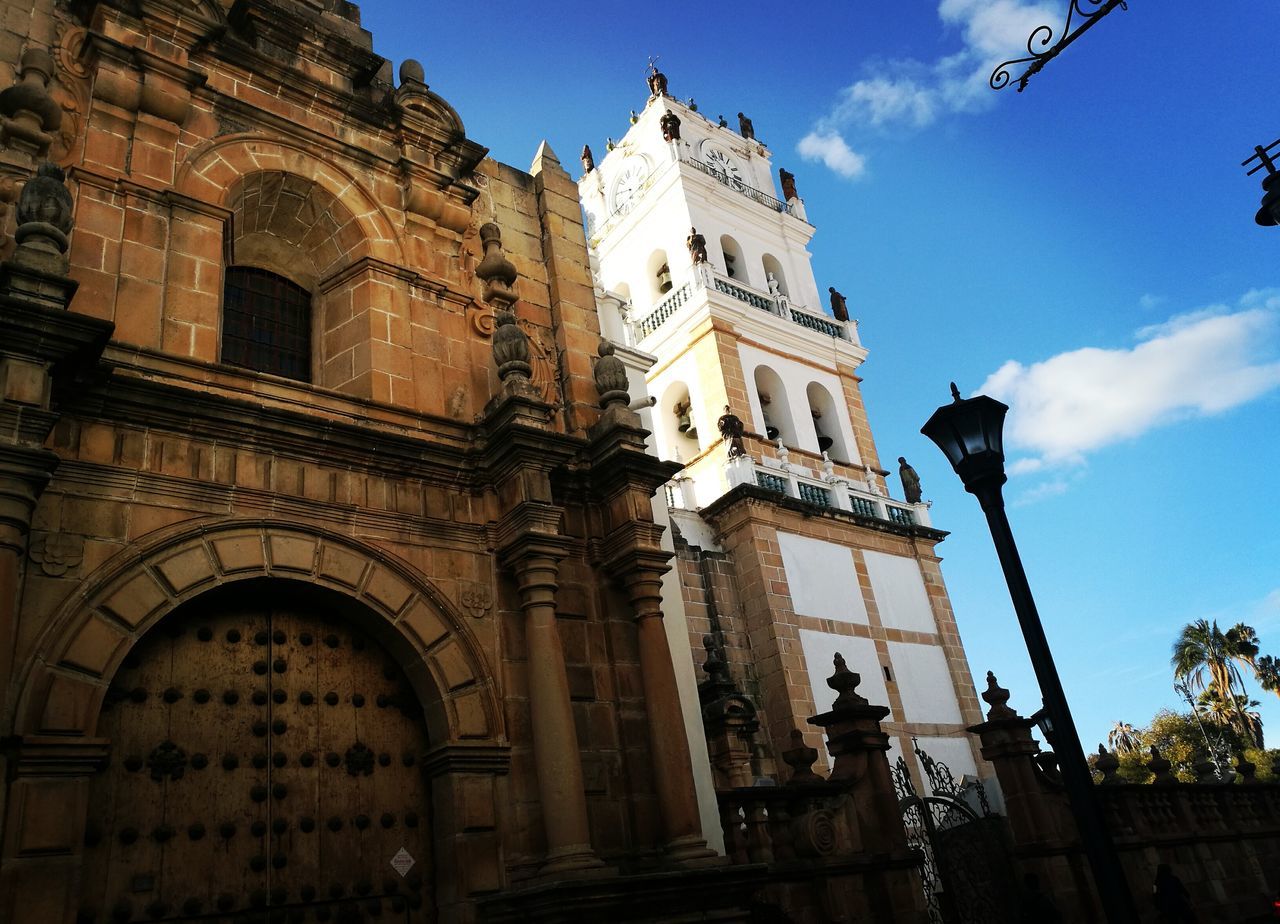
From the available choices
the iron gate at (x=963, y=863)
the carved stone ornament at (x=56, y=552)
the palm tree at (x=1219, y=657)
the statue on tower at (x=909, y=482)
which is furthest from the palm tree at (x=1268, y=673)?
the carved stone ornament at (x=56, y=552)

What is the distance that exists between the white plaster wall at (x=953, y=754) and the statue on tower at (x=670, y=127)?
15.9 metres

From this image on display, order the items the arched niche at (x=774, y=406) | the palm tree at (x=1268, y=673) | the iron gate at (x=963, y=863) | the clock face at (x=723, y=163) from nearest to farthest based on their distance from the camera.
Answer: the iron gate at (x=963, y=863) → the arched niche at (x=774, y=406) → the clock face at (x=723, y=163) → the palm tree at (x=1268, y=673)

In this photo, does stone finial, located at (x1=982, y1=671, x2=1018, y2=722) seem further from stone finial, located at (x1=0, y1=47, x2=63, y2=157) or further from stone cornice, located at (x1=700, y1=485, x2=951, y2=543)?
stone finial, located at (x1=0, y1=47, x2=63, y2=157)

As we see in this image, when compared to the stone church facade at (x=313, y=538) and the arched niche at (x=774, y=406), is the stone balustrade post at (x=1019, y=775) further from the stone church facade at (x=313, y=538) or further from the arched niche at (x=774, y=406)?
the arched niche at (x=774, y=406)

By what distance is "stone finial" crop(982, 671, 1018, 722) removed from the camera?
1147 cm

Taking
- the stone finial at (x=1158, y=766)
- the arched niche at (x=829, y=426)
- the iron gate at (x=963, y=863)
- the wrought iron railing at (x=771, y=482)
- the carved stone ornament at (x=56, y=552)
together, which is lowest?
the iron gate at (x=963, y=863)

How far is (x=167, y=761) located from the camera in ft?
19.0

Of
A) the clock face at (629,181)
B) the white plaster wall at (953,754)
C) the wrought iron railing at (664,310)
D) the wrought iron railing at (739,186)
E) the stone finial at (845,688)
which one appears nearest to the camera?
the stone finial at (845,688)

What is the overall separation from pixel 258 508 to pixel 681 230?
1906cm

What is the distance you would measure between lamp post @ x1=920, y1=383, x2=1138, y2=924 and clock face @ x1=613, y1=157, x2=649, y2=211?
21.6m

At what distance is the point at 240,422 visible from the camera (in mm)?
6555

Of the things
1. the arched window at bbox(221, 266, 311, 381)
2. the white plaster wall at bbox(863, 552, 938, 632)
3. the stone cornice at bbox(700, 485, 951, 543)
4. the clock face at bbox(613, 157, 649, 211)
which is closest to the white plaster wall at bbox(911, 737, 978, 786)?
the white plaster wall at bbox(863, 552, 938, 632)

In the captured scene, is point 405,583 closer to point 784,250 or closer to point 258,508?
point 258,508

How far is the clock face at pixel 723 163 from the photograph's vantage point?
26766mm
